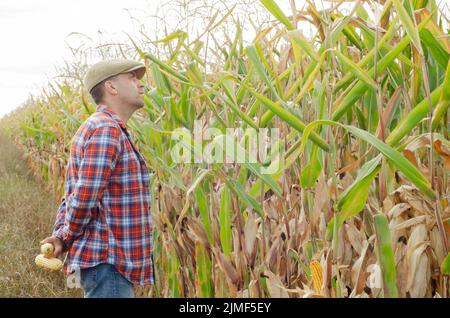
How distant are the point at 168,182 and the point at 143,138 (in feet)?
0.62

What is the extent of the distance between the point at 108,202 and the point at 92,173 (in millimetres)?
121

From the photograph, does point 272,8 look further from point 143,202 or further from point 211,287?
point 211,287

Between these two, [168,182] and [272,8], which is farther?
[168,182]

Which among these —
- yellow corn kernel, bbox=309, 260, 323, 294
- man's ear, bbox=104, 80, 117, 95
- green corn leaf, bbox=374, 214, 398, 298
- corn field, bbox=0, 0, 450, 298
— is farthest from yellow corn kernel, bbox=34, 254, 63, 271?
green corn leaf, bbox=374, 214, 398, 298

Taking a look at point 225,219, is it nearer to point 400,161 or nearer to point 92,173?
point 92,173

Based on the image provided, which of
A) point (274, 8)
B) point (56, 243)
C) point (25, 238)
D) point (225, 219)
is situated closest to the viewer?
point (274, 8)

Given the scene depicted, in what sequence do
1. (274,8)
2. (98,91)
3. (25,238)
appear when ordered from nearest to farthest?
(274,8)
(98,91)
(25,238)

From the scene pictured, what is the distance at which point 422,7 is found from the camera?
1.18 metres

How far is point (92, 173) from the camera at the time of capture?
154 centimetres

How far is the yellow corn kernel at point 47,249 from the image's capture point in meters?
1.56

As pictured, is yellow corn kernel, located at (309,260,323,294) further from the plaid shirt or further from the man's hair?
the man's hair

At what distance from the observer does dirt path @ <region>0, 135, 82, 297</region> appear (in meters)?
2.86

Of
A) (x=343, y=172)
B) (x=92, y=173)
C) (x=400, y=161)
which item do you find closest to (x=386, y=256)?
(x=400, y=161)
